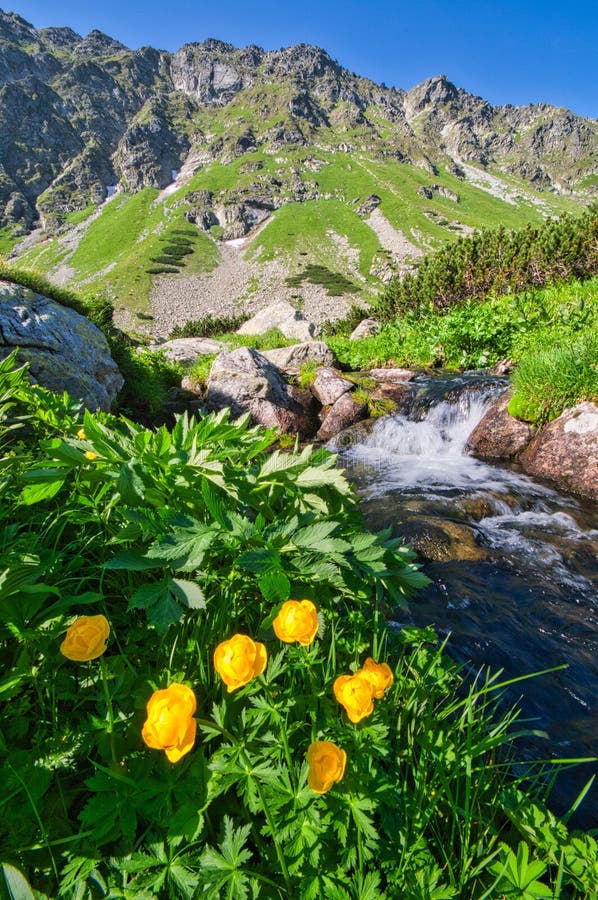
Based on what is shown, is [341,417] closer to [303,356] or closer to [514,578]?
[303,356]

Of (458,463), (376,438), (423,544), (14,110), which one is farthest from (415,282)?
(14,110)

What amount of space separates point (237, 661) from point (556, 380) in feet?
27.3

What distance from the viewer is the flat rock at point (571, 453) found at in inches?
258

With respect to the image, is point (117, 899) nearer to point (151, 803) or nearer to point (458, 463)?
point (151, 803)

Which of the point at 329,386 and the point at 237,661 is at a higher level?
the point at 237,661

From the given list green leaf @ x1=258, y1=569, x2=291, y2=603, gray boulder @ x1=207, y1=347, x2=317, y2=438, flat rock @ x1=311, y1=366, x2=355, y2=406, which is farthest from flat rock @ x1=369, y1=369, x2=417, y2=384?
green leaf @ x1=258, y1=569, x2=291, y2=603

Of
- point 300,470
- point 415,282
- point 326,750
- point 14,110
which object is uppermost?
point 14,110

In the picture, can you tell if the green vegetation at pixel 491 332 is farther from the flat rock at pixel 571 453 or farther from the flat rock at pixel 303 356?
the flat rock at pixel 571 453

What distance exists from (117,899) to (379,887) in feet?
2.47

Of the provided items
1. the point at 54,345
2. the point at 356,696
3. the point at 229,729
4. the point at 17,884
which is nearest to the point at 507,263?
the point at 54,345

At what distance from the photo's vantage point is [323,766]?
1.02 metres

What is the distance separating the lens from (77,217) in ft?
455

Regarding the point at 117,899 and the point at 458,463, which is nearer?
the point at 117,899

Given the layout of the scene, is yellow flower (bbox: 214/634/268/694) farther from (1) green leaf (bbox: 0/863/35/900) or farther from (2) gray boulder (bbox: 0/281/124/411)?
(2) gray boulder (bbox: 0/281/124/411)
